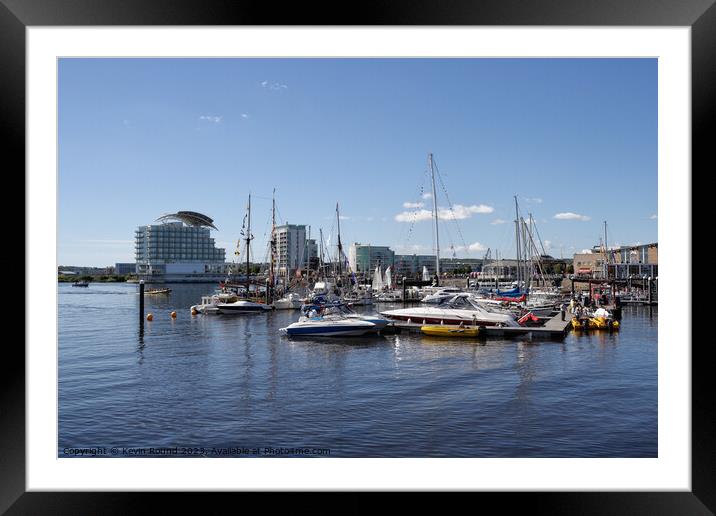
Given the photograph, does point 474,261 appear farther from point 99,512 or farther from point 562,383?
point 99,512

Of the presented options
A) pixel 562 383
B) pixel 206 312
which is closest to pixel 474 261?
pixel 206 312

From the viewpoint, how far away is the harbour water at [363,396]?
5.36 meters

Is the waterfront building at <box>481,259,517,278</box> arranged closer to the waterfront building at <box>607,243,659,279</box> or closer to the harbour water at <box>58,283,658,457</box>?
the waterfront building at <box>607,243,659,279</box>

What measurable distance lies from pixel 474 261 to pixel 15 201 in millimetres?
31816

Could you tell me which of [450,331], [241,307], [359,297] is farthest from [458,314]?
[359,297]

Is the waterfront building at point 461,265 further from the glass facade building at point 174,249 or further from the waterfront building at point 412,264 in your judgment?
the glass facade building at point 174,249

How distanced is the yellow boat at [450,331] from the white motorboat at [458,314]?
23.4 inches

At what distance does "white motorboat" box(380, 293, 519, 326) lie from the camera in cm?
1442

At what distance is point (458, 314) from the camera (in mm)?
14961

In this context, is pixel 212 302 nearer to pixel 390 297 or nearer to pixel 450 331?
pixel 390 297

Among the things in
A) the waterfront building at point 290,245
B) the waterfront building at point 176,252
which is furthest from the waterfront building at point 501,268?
the waterfront building at point 176,252

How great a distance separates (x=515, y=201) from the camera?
2178cm

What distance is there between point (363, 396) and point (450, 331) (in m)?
7.01

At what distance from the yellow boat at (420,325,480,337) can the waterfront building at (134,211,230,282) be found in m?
25.0
